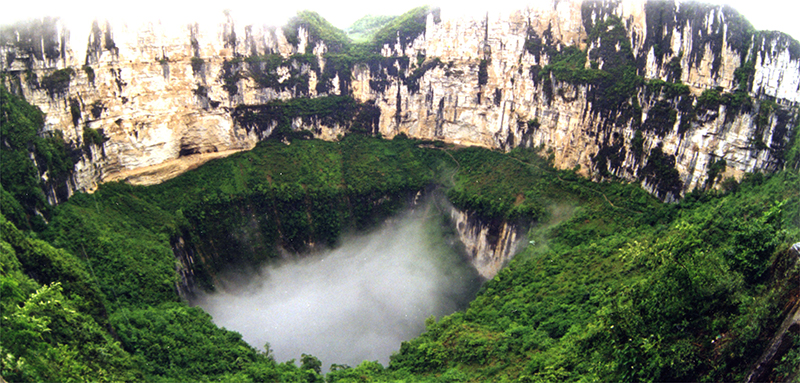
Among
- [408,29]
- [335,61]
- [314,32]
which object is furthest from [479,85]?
[314,32]

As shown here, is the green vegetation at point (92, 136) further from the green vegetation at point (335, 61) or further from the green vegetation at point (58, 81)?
the green vegetation at point (335, 61)

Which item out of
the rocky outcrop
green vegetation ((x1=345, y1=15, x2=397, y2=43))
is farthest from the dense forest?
green vegetation ((x1=345, y1=15, x2=397, y2=43))

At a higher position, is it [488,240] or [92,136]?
[92,136]

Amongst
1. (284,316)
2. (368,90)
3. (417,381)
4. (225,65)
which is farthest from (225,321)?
(368,90)

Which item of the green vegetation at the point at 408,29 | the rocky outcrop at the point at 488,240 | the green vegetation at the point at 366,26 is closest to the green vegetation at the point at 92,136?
the green vegetation at the point at 408,29

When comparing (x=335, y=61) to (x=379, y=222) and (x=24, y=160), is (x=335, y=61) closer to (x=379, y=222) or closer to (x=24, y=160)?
(x=379, y=222)

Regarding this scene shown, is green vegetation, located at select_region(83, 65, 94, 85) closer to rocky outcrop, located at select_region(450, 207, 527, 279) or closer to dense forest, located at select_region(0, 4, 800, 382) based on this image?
dense forest, located at select_region(0, 4, 800, 382)

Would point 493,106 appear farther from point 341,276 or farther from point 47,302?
point 47,302
